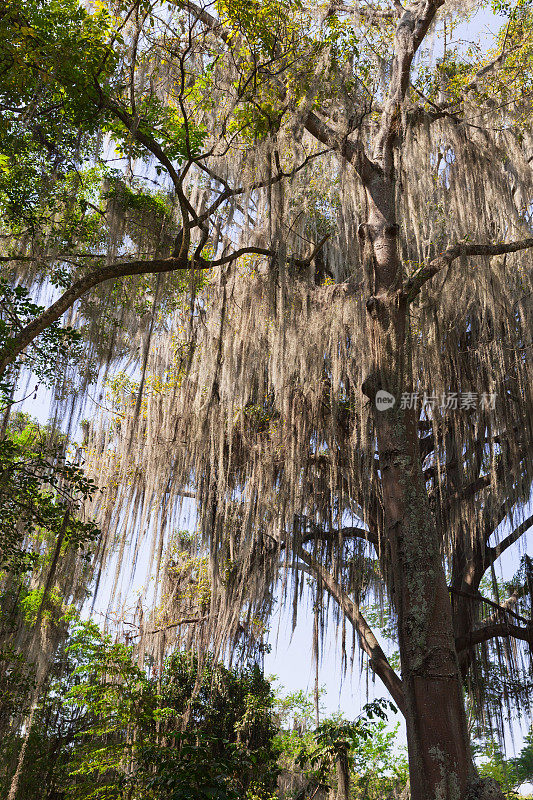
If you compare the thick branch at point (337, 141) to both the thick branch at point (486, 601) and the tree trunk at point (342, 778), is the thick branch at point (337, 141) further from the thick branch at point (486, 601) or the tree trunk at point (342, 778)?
the tree trunk at point (342, 778)

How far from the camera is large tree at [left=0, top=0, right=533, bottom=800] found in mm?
5055

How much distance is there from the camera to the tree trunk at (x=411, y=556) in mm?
3656

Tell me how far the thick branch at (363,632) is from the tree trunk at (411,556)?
270cm

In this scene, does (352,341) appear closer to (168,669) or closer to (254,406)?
(254,406)

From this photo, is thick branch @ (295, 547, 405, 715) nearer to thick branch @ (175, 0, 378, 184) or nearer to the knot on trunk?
the knot on trunk

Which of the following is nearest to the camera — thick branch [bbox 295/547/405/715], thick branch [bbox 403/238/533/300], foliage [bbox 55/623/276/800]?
foliage [bbox 55/623/276/800]

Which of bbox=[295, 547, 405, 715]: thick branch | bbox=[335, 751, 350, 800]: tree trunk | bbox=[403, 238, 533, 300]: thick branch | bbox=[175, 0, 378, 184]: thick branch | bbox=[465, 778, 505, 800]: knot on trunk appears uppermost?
bbox=[175, 0, 378, 184]: thick branch

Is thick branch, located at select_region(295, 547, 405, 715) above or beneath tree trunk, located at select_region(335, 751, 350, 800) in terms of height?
above

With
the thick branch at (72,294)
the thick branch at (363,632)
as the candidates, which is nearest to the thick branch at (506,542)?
the thick branch at (363,632)

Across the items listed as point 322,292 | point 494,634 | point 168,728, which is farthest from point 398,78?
point 168,728

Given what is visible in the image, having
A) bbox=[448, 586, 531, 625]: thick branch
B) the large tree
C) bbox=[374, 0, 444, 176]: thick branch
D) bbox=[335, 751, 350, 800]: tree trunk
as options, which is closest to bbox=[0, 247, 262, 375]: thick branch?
the large tree

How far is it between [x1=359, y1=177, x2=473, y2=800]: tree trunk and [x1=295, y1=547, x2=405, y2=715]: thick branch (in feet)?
8.86

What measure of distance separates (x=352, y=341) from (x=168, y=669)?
236 inches

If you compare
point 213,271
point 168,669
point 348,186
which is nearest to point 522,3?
point 348,186
